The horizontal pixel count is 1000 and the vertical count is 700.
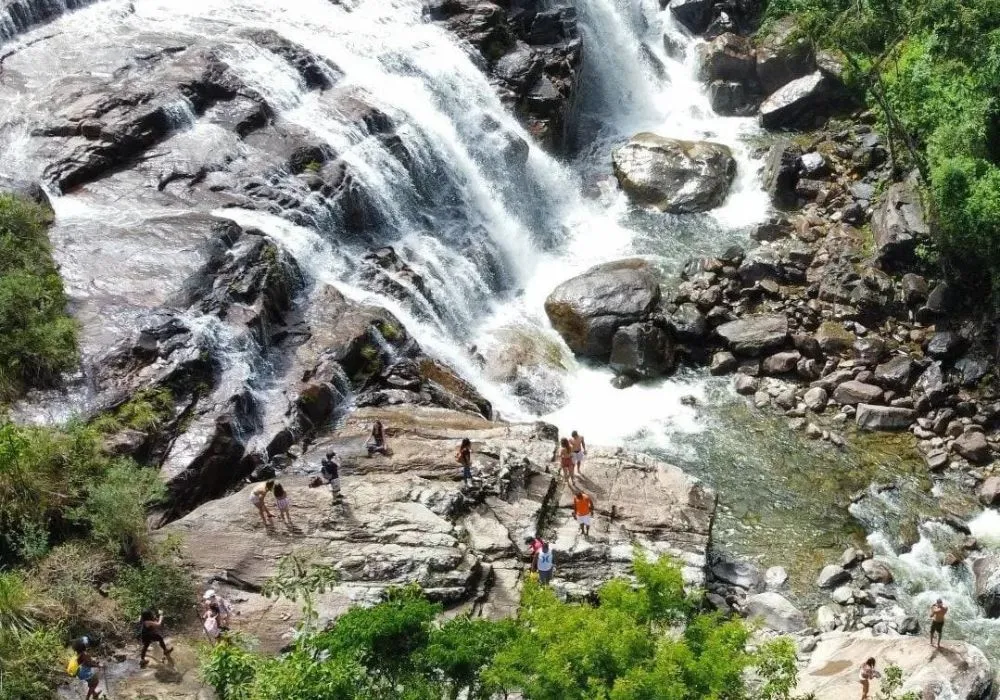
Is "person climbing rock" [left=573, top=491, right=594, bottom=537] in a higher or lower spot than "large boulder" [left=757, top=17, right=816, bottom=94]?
lower

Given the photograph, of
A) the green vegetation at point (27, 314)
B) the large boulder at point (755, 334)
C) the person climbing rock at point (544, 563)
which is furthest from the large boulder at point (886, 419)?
the green vegetation at point (27, 314)

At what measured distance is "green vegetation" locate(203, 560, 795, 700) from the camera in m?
12.1

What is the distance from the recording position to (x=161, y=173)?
2773 centimetres

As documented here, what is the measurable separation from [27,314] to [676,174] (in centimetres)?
2551

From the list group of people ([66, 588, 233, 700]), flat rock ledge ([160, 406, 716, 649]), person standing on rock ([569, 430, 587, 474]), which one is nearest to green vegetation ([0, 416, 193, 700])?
group of people ([66, 588, 233, 700])

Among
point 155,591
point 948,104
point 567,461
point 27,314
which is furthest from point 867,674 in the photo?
point 27,314

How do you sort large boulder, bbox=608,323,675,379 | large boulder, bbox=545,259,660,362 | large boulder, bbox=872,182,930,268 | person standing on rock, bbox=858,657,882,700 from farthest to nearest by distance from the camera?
large boulder, bbox=872,182,930,268 → large boulder, bbox=545,259,660,362 → large boulder, bbox=608,323,675,379 → person standing on rock, bbox=858,657,882,700

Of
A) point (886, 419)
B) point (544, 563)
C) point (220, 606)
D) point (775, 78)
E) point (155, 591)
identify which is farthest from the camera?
point (775, 78)

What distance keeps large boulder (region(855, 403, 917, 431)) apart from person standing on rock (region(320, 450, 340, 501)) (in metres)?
16.5

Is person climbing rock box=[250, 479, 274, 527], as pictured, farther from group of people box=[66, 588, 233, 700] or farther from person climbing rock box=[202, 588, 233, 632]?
person climbing rock box=[202, 588, 233, 632]

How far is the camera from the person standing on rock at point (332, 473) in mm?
19969

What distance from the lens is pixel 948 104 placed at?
28.2 m

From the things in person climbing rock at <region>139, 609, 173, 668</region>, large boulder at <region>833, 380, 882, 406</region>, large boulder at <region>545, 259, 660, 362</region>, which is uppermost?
person climbing rock at <region>139, 609, 173, 668</region>

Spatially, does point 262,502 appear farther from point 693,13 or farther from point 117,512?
point 693,13
